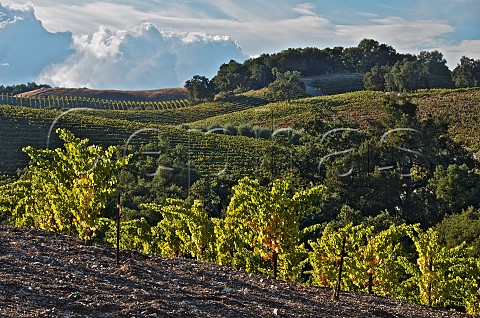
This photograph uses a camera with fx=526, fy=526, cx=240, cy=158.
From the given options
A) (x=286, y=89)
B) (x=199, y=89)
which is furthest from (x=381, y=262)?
(x=199, y=89)

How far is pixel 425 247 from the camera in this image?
13.2 m

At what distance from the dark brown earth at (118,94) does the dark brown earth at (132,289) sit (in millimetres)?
96188

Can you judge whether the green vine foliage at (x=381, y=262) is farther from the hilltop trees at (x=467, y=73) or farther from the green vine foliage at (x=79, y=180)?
the hilltop trees at (x=467, y=73)

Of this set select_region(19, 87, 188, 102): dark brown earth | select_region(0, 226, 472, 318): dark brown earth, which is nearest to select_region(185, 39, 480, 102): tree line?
select_region(19, 87, 188, 102): dark brown earth

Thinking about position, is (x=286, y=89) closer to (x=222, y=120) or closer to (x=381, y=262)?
(x=222, y=120)

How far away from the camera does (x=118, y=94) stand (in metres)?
112

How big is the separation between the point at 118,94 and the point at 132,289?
109158 mm

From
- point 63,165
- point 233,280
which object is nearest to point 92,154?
point 63,165

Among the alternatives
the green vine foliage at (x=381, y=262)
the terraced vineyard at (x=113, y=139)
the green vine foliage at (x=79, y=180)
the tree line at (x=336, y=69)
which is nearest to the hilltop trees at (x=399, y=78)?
the tree line at (x=336, y=69)

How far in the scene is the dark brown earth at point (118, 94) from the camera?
102 meters

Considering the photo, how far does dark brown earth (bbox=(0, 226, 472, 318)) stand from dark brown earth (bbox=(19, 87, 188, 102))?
96.2m

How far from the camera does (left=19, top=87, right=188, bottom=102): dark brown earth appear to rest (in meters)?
102

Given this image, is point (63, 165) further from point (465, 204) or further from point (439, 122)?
point (439, 122)

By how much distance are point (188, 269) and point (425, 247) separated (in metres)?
Answer: 6.63
